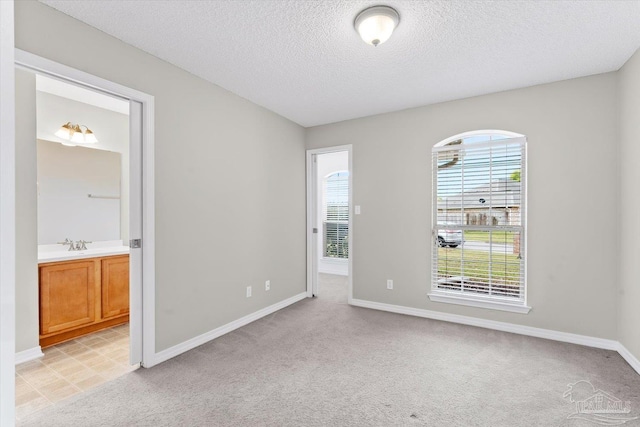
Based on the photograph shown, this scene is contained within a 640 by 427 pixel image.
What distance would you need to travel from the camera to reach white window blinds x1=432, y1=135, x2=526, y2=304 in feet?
10.5

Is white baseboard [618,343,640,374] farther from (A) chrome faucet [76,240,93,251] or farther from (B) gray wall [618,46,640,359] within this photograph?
(A) chrome faucet [76,240,93,251]

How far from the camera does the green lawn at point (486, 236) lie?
3244 mm

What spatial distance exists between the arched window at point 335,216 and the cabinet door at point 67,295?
444 centimetres

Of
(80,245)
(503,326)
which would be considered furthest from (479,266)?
(80,245)

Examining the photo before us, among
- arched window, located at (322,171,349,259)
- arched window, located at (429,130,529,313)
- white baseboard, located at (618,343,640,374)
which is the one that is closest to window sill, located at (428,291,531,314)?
arched window, located at (429,130,529,313)

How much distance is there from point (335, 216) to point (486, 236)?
144 inches

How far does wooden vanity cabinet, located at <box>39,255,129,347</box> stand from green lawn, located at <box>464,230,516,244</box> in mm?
3956

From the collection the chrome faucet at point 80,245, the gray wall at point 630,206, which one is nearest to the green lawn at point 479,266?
the gray wall at point 630,206

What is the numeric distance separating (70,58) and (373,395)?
122 inches

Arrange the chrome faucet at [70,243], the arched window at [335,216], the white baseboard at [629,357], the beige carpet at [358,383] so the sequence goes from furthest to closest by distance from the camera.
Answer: the arched window at [335,216] < the chrome faucet at [70,243] < the white baseboard at [629,357] < the beige carpet at [358,383]

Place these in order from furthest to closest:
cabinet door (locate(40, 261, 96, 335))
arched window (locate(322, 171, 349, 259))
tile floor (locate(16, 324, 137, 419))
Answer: arched window (locate(322, 171, 349, 259)), cabinet door (locate(40, 261, 96, 335)), tile floor (locate(16, 324, 137, 419))

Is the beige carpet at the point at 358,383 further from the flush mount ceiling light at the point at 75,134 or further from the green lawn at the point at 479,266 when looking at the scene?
the flush mount ceiling light at the point at 75,134

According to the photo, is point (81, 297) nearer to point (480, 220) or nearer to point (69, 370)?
point (69, 370)

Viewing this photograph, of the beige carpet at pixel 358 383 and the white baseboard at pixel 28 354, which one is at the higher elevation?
the white baseboard at pixel 28 354
